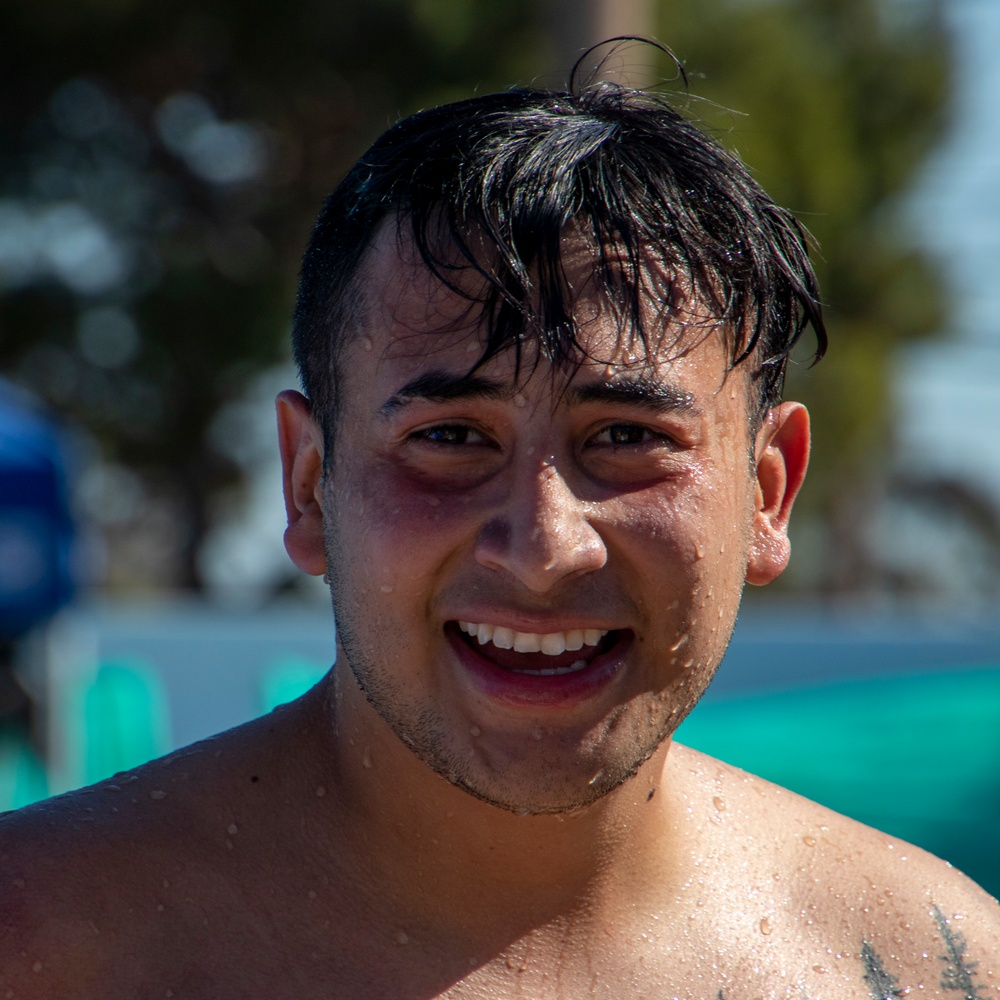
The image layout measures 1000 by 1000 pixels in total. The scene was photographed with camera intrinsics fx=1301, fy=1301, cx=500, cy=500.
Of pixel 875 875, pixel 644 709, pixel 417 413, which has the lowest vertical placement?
pixel 875 875

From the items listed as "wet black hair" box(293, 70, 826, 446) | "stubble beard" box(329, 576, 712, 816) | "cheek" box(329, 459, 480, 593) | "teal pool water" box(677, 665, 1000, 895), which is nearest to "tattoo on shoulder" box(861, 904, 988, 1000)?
"stubble beard" box(329, 576, 712, 816)

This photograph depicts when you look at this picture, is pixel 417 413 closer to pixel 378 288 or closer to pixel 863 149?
pixel 378 288

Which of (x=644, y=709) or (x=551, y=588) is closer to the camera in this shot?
(x=551, y=588)

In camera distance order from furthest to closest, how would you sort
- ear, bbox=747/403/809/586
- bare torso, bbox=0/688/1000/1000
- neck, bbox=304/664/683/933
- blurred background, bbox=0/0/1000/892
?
Answer: 1. blurred background, bbox=0/0/1000/892
2. ear, bbox=747/403/809/586
3. neck, bbox=304/664/683/933
4. bare torso, bbox=0/688/1000/1000

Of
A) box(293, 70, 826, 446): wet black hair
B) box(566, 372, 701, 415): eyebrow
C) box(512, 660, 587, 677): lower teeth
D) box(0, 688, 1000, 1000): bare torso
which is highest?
box(293, 70, 826, 446): wet black hair

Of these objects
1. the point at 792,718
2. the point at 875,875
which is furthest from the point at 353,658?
the point at 792,718

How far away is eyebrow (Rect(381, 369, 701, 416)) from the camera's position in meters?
1.69

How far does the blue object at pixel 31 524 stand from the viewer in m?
5.82

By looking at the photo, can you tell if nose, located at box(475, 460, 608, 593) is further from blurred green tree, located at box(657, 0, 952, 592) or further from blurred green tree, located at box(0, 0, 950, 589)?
blurred green tree, located at box(657, 0, 952, 592)

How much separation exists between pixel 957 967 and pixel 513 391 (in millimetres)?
1233

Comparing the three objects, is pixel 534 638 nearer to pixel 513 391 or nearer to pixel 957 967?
pixel 513 391

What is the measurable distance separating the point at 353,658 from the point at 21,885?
52 cm

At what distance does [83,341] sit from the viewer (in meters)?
12.2

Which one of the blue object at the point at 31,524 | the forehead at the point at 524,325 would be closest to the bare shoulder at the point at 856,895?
the forehead at the point at 524,325
